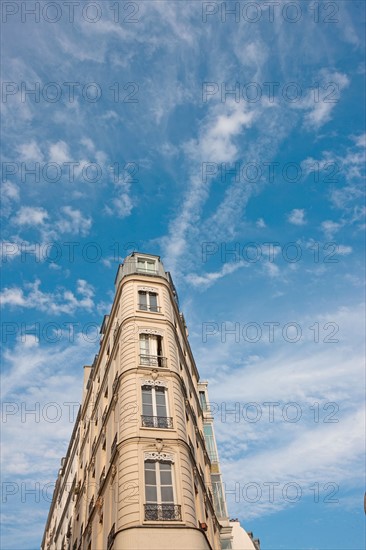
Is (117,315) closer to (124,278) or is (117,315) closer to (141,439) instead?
(124,278)

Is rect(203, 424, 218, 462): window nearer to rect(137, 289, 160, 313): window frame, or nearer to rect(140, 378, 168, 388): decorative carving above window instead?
rect(140, 378, 168, 388): decorative carving above window

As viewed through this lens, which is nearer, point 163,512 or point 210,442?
point 163,512

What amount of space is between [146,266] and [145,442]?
13040 millimetres

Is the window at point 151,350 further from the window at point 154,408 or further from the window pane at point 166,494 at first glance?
the window pane at point 166,494

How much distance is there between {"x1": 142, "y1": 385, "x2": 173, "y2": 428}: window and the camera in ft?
69.7

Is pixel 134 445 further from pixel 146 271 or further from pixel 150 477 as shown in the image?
pixel 146 271

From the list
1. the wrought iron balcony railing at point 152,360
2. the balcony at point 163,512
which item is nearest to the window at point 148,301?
the wrought iron balcony railing at point 152,360

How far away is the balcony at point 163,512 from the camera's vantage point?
58.3ft

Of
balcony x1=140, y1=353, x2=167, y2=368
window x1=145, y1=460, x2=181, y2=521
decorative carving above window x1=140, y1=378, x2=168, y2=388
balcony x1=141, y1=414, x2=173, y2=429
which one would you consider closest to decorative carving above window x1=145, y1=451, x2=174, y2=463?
window x1=145, y1=460, x2=181, y2=521

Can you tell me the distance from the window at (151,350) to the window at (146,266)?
5640mm

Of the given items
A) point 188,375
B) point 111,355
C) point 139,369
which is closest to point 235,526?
point 188,375

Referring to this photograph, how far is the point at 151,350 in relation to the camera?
25.3m

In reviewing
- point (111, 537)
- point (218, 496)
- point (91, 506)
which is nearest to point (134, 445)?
point (111, 537)

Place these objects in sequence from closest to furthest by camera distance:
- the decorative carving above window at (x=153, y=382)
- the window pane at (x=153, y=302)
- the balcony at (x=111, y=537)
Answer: the balcony at (x=111, y=537) < the decorative carving above window at (x=153, y=382) < the window pane at (x=153, y=302)
